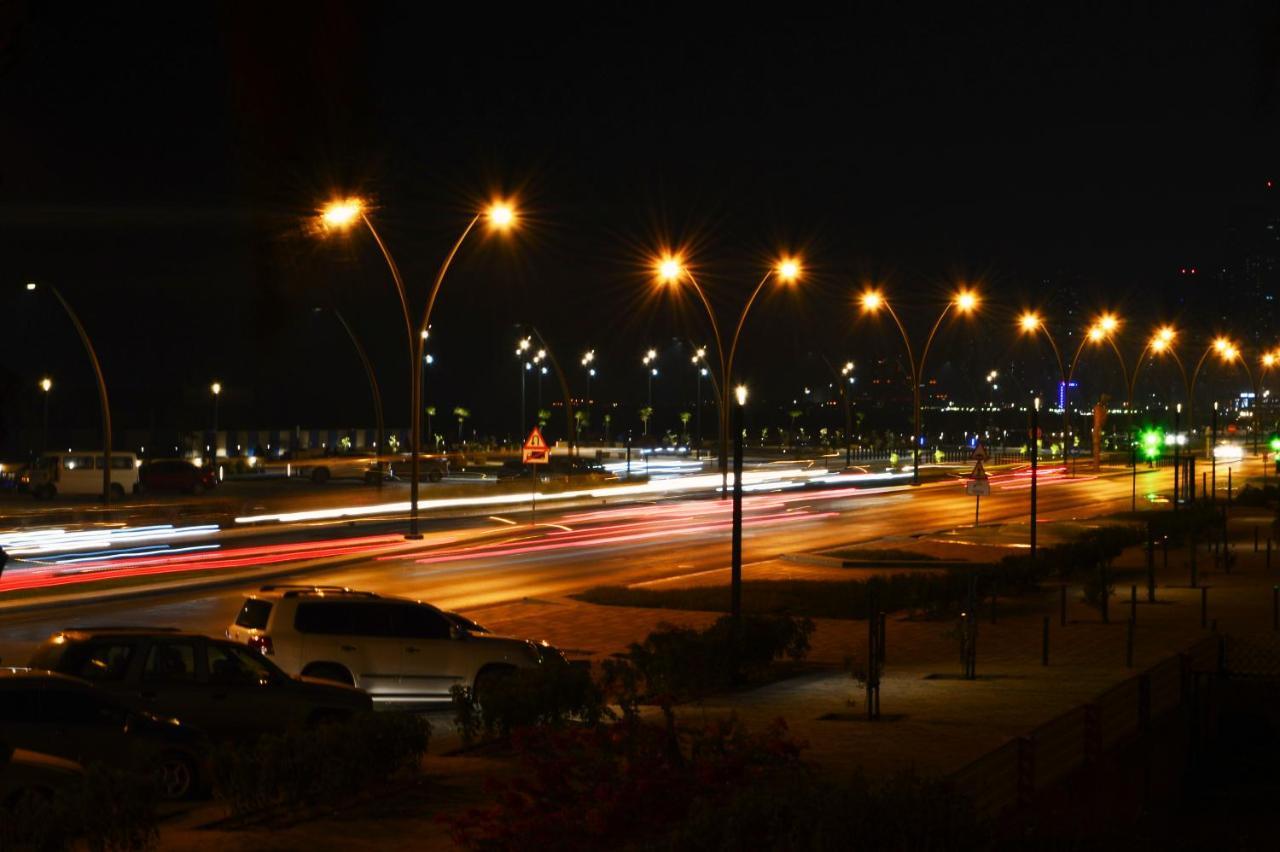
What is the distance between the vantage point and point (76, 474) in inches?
2360

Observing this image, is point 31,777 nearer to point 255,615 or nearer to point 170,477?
point 255,615

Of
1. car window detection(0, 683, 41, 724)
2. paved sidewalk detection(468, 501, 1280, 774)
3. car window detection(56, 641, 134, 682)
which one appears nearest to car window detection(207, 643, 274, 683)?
car window detection(56, 641, 134, 682)

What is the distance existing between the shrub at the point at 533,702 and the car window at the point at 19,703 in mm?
3891

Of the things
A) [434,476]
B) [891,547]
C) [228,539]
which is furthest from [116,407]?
[891,547]

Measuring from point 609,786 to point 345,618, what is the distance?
375 inches

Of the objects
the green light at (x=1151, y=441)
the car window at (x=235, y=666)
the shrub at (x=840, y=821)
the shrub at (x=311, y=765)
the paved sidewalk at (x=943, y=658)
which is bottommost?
the paved sidewalk at (x=943, y=658)

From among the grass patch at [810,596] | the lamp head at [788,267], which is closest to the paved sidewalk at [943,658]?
the grass patch at [810,596]

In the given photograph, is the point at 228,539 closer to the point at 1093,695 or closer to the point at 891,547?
the point at 891,547

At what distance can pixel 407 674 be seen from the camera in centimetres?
1759

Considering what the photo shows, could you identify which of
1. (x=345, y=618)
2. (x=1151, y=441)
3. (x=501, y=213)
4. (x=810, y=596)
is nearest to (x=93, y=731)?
(x=345, y=618)

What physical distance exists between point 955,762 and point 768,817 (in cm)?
604

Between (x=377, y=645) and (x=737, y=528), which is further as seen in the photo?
(x=737, y=528)

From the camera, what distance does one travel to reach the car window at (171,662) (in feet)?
45.4

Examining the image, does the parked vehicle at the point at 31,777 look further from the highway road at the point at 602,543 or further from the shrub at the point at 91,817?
the highway road at the point at 602,543
